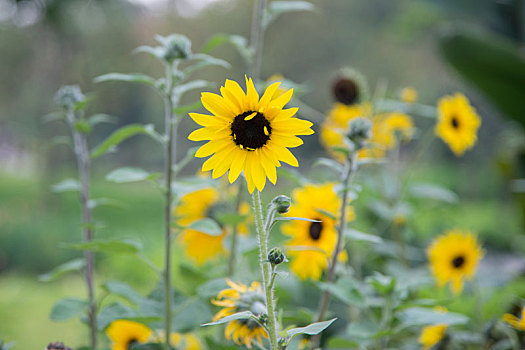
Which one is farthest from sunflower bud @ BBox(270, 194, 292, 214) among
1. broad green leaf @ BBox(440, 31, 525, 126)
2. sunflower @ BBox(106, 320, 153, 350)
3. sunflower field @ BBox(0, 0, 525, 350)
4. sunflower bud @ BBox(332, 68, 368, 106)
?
broad green leaf @ BBox(440, 31, 525, 126)

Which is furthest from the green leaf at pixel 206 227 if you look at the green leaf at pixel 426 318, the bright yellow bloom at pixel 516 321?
the bright yellow bloom at pixel 516 321

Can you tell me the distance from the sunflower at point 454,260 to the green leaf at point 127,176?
53cm

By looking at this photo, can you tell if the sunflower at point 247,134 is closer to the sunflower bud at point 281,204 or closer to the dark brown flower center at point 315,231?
the sunflower bud at point 281,204

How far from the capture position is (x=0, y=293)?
72.8 inches

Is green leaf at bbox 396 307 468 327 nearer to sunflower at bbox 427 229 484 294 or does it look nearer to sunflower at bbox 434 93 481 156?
sunflower at bbox 427 229 484 294

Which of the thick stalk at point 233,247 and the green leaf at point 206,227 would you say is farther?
the thick stalk at point 233,247

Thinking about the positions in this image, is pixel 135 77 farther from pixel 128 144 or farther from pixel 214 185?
pixel 128 144

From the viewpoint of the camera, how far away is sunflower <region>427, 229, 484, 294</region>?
820 mm

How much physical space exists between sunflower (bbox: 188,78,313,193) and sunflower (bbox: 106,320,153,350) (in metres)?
0.34

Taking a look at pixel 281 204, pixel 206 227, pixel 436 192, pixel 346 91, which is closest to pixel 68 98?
pixel 206 227

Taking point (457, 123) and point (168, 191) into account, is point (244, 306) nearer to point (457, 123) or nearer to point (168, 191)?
point (168, 191)

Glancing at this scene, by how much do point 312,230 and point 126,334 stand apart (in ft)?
0.89

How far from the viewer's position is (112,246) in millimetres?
499

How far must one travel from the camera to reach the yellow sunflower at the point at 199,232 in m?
0.77
